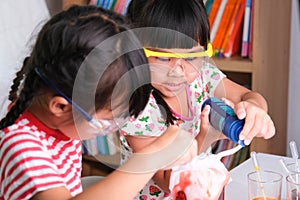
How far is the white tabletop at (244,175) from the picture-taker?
1121 millimetres

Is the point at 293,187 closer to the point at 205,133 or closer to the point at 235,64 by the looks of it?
the point at 205,133

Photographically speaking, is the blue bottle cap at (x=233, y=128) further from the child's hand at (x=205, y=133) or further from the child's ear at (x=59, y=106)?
the child's ear at (x=59, y=106)

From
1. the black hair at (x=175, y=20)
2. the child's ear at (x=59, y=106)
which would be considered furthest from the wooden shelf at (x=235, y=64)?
the child's ear at (x=59, y=106)

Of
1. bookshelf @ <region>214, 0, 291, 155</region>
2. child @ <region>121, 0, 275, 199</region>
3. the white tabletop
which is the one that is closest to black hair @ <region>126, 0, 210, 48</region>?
child @ <region>121, 0, 275, 199</region>

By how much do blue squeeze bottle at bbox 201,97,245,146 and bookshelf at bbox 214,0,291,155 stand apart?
2.78 ft

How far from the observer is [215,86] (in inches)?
55.7

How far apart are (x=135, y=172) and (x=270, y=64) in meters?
1.22

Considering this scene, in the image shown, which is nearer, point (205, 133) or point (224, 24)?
point (205, 133)

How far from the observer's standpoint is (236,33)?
75.3 inches

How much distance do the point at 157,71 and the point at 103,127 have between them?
0.87 feet

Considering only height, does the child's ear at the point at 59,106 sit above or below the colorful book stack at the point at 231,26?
above

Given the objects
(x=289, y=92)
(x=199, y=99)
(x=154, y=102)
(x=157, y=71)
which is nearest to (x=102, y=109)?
(x=157, y=71)

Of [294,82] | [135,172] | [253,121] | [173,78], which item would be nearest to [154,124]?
[173,78]

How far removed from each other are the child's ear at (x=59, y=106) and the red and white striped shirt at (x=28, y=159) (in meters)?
0.05
